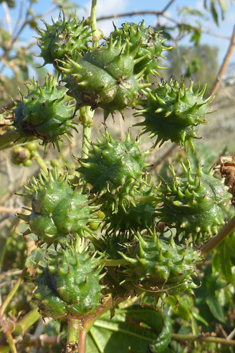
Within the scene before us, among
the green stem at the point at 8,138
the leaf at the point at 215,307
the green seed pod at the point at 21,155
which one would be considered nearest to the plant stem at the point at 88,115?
the green stem at the point at 8,138

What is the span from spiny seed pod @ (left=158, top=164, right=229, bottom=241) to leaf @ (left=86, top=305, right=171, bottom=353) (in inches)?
45.1

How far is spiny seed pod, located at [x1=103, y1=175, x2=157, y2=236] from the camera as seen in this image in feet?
5.63

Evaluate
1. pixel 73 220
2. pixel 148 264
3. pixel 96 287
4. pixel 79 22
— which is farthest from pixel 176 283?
pixel 79 22

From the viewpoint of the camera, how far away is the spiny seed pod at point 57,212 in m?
1.52

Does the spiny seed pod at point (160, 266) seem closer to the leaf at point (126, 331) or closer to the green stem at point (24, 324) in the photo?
the green stem at point (24, 324)

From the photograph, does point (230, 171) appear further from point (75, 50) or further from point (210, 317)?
point (210, 317)

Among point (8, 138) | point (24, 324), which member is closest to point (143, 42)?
point (8, 138)

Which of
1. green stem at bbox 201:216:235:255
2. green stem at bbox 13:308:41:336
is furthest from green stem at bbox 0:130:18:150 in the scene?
green stem at bbox 201:216:235:255

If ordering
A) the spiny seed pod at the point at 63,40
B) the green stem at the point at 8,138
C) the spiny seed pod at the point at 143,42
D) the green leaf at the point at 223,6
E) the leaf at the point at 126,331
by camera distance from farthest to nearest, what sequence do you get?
the green leaf at the point at 223,6
the leaf at the point at 126,331
the green stem at the point at 8,138
the spiny seed pod at the point at 63,40
the spiny seed pod at the point at 143,42

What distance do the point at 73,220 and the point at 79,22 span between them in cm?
123

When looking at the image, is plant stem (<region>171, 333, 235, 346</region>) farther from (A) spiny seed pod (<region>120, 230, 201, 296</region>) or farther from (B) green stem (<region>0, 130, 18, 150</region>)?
(B) green stem (<region>0, 130, 18, 150</region>)

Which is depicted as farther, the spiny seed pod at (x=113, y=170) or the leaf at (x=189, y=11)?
the leaf at (x=189, y=11)

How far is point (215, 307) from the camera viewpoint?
329cm

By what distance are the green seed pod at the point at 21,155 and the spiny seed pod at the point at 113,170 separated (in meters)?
1.86
